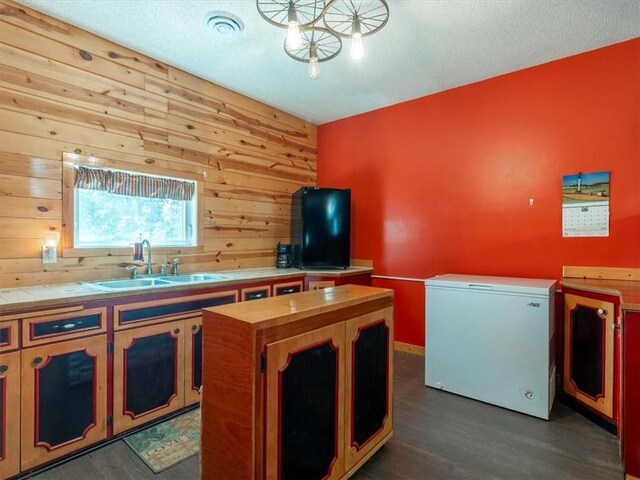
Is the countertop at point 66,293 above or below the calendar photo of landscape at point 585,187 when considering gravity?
below

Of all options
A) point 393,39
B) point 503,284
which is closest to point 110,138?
point 393,39

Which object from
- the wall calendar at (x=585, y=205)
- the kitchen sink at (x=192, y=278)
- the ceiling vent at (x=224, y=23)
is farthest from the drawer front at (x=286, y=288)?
the wall calendar at (x=585, y=205)

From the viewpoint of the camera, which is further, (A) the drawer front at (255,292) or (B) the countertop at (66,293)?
(A) the drawer front at (255,292)

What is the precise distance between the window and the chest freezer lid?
2327 millimetres

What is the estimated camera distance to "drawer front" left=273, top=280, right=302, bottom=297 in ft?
10.4

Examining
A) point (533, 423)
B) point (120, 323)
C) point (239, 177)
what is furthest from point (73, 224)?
point (533, 423)

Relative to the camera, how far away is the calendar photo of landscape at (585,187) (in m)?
2.63

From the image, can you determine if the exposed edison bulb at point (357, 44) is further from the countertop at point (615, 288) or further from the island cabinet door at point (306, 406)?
the countertop at point (615, 288)

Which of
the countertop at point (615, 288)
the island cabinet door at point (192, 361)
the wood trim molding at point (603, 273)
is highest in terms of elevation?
the wood trim molding at point (603, 273)

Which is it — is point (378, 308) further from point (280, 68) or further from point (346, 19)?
point (280, 68)

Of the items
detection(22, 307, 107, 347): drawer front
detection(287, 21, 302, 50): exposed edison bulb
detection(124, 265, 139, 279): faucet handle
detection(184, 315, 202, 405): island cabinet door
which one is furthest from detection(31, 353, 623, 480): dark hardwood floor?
detection(287, 21, 302, 50): exposed edison bulb

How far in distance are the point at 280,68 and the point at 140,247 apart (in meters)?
1.97

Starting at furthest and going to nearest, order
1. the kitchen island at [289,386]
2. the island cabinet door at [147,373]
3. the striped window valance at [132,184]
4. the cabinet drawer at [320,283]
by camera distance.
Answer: the cabinet drawer at [320,283], the striped window valance at [132,184], the island cabinet door at [147,373], the kitchen island at [289,386]

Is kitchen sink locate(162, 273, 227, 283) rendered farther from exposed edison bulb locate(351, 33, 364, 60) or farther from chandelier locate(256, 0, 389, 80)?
exposed edison bulb locate(351, 33, 364, 60)
